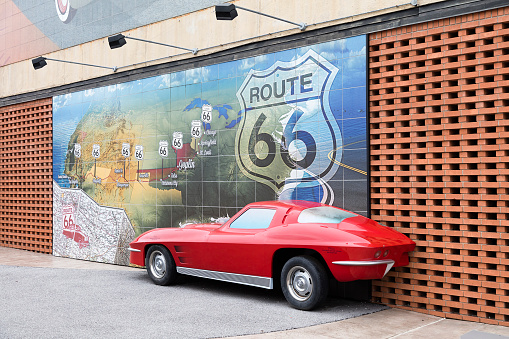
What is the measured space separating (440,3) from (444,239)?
3.02m

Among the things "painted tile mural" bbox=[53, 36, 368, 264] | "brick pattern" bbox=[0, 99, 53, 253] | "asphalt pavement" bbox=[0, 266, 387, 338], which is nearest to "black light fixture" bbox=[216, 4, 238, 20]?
"painted tile mural" bbox=[53, 36, 368, 264]

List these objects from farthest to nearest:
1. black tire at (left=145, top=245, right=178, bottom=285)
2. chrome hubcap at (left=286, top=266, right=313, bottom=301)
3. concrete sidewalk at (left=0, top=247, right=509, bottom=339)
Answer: black tire at (left=145, top=245, right=178, bottom=285), chrome hubcap at (left=286, top=266, right=313, bottom=301), concrete sidewalk at (left=0, top=247, right=509, bottom=339)

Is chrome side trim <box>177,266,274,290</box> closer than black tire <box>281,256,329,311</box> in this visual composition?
No

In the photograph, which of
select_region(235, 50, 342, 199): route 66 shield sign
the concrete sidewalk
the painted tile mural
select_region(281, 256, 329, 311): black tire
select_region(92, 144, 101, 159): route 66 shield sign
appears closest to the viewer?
the concrete sidewalk

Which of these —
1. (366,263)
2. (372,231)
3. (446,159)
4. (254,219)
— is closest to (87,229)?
(254,219)

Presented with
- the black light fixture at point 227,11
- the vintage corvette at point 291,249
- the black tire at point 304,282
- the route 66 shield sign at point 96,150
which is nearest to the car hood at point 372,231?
the vintage corvette at point 291,249

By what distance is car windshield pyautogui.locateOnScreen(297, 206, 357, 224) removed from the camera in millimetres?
6898

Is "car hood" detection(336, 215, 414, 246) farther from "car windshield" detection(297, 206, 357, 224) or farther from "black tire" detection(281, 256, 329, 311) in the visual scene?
"black tire" detection(281, 256, 329, 311)

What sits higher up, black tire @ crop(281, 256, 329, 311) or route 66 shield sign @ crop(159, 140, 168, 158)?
route 66 shield sign @ crop(159, 140, 168, 158)

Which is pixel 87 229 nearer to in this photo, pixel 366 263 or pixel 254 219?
pixel 254 219

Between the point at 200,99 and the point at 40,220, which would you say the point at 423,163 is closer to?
the point at 200,99

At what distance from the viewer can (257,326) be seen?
20.1ft

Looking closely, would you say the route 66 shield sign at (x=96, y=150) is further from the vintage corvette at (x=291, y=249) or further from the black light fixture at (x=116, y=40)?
the vintage corvette at (x=291, y=249)

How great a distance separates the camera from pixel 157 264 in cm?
858
